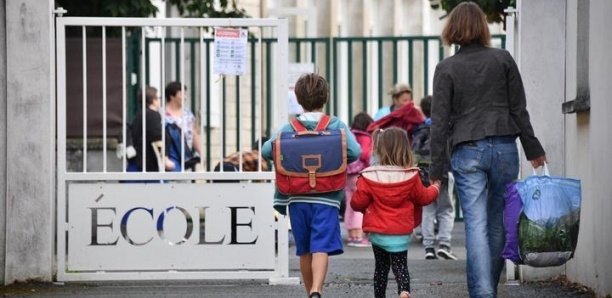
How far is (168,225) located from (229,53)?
1285 millimetres

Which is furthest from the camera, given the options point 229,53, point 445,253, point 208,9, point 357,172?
point 208,9

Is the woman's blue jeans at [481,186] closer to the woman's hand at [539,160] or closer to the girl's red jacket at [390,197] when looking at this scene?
the woman's hand at [539,160]

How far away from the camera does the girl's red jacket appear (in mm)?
10156

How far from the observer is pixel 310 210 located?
10242 mm

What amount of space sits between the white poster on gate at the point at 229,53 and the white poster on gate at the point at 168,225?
82 centimetres

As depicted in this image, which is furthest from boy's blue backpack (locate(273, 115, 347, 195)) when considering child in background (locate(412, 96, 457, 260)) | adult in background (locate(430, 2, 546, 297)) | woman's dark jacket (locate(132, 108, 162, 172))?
child in background (locate(412, 96, 457, 260))

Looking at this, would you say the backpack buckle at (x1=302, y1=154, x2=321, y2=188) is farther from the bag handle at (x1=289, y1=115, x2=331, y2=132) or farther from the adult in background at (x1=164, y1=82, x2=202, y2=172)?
the adult in background at (x1=164, y1=82, x2=202, y2=172)

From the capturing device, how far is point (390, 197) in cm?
1014

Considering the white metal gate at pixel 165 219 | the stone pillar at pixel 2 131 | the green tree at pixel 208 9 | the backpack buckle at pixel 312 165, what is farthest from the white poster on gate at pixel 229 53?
the green tree at pixel 208 9

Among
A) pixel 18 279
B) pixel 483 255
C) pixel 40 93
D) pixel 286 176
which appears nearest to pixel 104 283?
pixel 18 279

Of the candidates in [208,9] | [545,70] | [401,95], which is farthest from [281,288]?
[208,9]

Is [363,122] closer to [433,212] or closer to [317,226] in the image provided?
[433,212]

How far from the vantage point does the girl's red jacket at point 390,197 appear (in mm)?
10156

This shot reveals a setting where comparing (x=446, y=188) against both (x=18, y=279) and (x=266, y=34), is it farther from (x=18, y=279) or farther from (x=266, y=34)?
(x=266, y=34)
